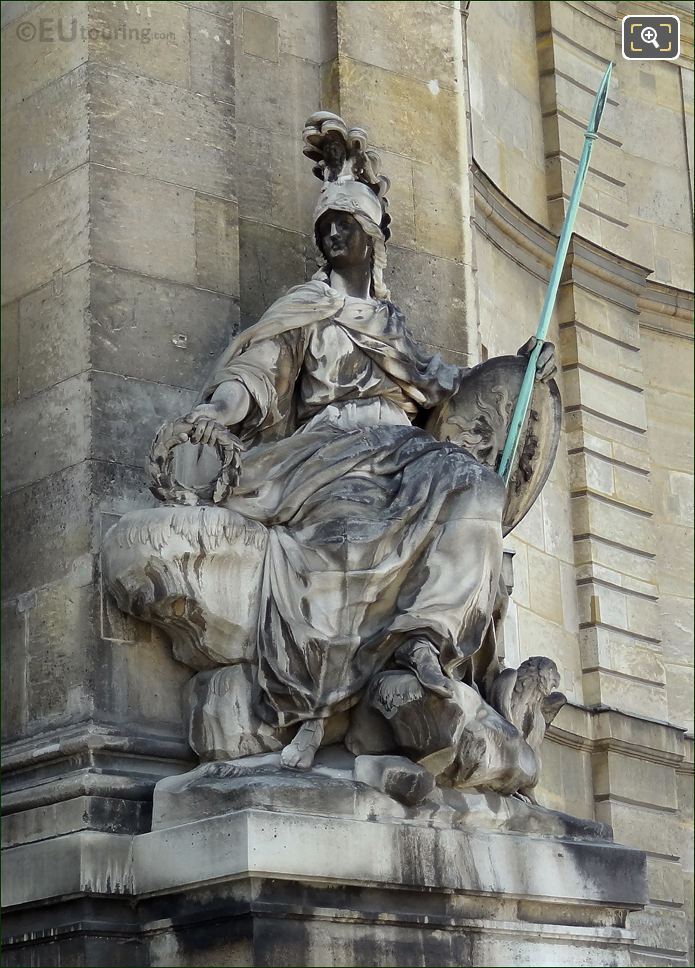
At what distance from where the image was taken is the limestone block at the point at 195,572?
26.6 feet

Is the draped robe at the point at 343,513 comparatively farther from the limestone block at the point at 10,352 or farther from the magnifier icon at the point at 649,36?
the magnifier icon at the point at 649,36

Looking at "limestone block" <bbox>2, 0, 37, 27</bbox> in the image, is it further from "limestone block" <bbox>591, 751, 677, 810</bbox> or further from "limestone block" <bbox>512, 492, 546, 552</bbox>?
"limestone block" <bbox>591, 751, 677, 810</bbox>

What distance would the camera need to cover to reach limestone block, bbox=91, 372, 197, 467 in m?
8.80

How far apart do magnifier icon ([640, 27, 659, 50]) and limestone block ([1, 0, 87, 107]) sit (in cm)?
1065

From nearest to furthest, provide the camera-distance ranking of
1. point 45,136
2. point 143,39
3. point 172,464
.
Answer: point 172,464 → point 45,136 → point 143,39

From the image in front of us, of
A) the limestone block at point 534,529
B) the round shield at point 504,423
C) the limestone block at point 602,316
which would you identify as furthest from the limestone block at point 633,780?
the round shield at point 504,423

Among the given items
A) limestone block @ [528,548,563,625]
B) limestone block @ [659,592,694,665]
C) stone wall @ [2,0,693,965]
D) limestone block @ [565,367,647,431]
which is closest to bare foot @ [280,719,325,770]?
stone wall @ [2,0,693,965]

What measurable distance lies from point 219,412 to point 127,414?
1.99ft

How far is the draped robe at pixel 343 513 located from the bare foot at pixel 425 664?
6 cm

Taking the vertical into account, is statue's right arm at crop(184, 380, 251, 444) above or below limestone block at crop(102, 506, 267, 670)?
above

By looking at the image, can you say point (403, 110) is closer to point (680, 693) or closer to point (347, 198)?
point (347, 198)

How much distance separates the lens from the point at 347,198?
9.27 meters

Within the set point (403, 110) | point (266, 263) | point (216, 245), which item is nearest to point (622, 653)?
point (403, 110)

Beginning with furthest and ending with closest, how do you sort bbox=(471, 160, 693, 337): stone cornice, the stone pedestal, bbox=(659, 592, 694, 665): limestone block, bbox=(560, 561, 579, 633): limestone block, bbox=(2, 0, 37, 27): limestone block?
bbox=(659, 592, 694, 665): limestone block → bbox=(560, 561, 579, 633): limestone block → bbox=(471, 160, 693, 337): stone cornice → bbox=(2, 0, 37, 27): limestone block → the stone pedestal
